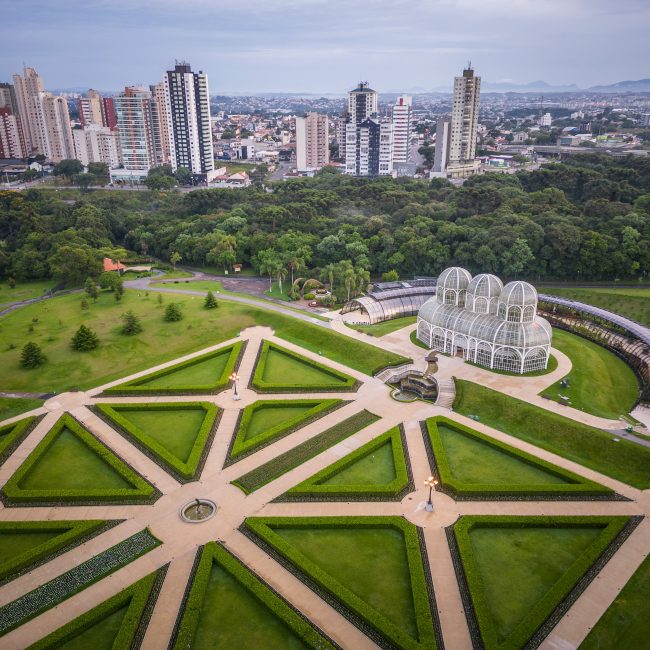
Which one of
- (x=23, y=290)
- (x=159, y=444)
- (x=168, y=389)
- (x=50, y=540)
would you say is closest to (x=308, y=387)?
(x=168, y=389)

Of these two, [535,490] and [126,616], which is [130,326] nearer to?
[126,616]

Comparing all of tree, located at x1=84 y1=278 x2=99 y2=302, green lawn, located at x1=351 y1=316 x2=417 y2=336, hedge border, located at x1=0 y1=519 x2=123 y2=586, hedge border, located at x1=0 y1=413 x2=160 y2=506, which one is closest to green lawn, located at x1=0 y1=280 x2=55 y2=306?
tree, located at x1=84 y1=278 x2=99 y2=302

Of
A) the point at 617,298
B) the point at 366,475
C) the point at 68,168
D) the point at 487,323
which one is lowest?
the point at 366,475

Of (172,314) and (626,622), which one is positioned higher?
(172,314)

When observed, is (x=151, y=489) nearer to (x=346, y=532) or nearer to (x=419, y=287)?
(x=346, y=532)

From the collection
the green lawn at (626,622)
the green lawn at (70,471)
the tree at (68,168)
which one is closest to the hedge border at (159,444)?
the green lawn at (70,471)

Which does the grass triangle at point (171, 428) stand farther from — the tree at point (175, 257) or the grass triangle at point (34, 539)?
the tree at point (175, 257)

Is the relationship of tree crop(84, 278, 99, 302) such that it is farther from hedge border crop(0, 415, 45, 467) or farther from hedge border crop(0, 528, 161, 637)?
hedge border crop(0, 528, 161, 637)
